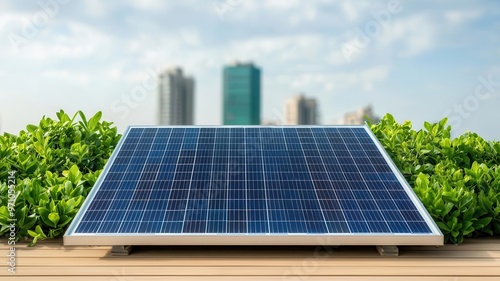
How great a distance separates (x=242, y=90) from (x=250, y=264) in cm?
8066

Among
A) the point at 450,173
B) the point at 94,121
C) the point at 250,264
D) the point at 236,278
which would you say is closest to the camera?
the point at 236,278

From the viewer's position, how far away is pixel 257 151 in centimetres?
709

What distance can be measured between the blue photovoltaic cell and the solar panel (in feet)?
0.04

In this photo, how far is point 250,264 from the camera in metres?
5.13

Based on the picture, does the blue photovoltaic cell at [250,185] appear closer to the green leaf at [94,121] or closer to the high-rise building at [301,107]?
the green leaf at [94,121]

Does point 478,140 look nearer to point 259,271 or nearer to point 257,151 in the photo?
point 257,151

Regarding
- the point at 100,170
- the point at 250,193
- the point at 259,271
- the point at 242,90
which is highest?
the point at 250,193

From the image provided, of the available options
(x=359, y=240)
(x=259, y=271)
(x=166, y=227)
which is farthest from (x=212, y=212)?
(x=359, y=240)

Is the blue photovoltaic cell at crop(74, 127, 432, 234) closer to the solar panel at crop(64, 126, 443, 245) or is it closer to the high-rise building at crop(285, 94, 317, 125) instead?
the solar panel at crop(64, 126, 443, 245)

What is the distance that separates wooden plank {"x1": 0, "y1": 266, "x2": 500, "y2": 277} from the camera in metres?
4.89

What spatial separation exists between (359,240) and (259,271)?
3.60 feet

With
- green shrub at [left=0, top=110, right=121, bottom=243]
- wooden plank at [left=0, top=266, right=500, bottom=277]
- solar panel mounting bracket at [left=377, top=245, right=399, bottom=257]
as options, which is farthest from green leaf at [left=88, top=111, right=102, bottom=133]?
solar panel mounting bracket at [left=377, top=245, right=399, bottom=257]

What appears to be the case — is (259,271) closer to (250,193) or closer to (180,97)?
(250,193)

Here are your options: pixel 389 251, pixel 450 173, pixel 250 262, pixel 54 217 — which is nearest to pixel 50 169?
pixel 54 217
